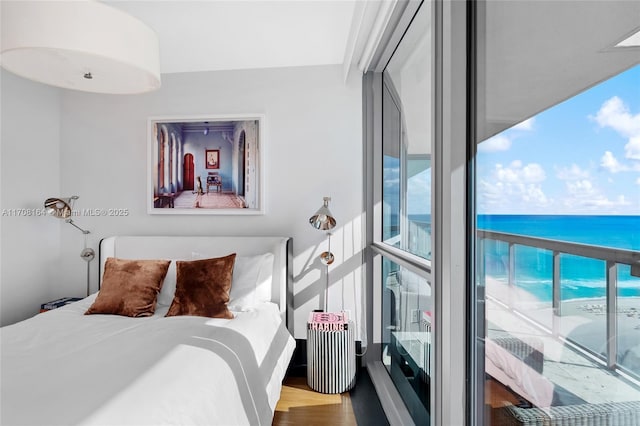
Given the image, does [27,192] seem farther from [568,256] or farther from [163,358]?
[568,256]

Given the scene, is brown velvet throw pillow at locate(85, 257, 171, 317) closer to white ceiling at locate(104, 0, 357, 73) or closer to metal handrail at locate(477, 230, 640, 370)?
white ceiling at locate(104, 0, 357, 73)

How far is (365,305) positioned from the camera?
9.68 feet

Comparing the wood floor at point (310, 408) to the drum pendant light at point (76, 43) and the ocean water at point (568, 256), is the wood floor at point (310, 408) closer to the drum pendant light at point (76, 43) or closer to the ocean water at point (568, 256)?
the ocean water at point (568, 256)

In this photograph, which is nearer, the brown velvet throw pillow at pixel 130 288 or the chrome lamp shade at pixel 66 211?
the brown velvet throw pillow at pixel 130 288

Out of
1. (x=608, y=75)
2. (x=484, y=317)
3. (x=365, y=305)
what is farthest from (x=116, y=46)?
(x=365, y=305)

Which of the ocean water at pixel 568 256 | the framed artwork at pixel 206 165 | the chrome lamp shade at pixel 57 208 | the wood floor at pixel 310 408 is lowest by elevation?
the wood floor at pixel 310 408

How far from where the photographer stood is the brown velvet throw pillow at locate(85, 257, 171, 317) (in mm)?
2311

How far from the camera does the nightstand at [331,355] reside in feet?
8.09

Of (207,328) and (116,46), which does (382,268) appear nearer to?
(207,328)

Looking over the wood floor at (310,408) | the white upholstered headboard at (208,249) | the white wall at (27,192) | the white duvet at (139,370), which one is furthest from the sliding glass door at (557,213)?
the white wall at (27,192)

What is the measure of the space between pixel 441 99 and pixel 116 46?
127 cm

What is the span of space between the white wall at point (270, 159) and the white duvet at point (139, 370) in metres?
0.91

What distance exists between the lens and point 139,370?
142 cm

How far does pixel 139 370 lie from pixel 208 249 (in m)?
1.52
